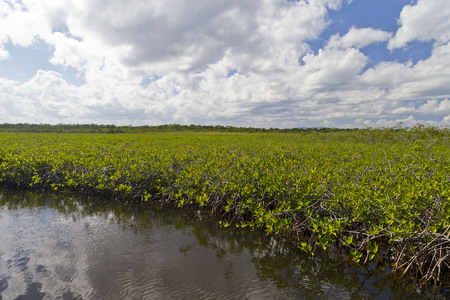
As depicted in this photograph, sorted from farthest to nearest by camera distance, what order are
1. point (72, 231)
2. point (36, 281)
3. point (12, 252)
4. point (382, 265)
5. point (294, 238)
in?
1. point (72, 231)
2. point (294, 238)
3. point (12, 252)
4. point (382, 265)
5. point (36, 281)

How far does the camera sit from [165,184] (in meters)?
8.87

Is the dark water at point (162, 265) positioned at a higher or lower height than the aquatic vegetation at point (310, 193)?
lower

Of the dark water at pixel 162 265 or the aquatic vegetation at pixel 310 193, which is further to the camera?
the aquatic vegetation at pixel 310 193

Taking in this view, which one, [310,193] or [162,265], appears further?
[310,193]

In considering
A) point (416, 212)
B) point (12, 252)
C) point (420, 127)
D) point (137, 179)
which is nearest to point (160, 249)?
point (12, 252)

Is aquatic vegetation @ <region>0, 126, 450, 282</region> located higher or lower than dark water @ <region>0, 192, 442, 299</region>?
higher

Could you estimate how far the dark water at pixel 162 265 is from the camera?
13.8 ft

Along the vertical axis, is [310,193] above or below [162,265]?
above

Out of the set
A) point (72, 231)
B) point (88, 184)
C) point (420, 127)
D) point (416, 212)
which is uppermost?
point (420, 127)

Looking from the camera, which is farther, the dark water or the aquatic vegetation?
the aquatic vegetation

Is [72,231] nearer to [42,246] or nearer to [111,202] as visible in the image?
[42,246]

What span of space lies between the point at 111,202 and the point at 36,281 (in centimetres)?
482

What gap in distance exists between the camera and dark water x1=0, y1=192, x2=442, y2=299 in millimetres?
4191

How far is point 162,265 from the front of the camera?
196 inches
